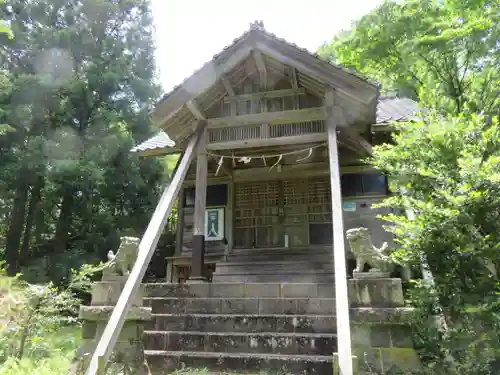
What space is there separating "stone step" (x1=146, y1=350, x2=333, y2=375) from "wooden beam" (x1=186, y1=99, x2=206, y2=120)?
482cm

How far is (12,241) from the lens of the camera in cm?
1484

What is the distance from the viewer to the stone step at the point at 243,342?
5.21m

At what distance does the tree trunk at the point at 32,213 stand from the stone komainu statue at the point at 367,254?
45.6ft

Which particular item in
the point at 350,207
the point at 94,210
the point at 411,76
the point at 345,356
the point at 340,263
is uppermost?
the point at 411,76

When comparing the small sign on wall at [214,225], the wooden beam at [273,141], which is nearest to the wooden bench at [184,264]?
the small sign on wall at [214,225]

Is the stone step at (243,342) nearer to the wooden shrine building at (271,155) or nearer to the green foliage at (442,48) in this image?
the wooden shrine building at (271,155)

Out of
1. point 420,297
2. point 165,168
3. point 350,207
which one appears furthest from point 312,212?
point 165,168

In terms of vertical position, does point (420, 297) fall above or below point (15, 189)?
below

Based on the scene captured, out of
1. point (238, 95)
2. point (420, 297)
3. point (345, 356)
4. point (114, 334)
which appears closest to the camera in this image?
point (345, 356)

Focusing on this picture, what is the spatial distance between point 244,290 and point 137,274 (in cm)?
175

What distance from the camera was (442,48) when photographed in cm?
830

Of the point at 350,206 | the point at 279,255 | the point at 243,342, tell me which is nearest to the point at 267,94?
the point at 350,206

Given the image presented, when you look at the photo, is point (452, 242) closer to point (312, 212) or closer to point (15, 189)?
point (312, 212)

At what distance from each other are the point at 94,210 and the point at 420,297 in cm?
1507
